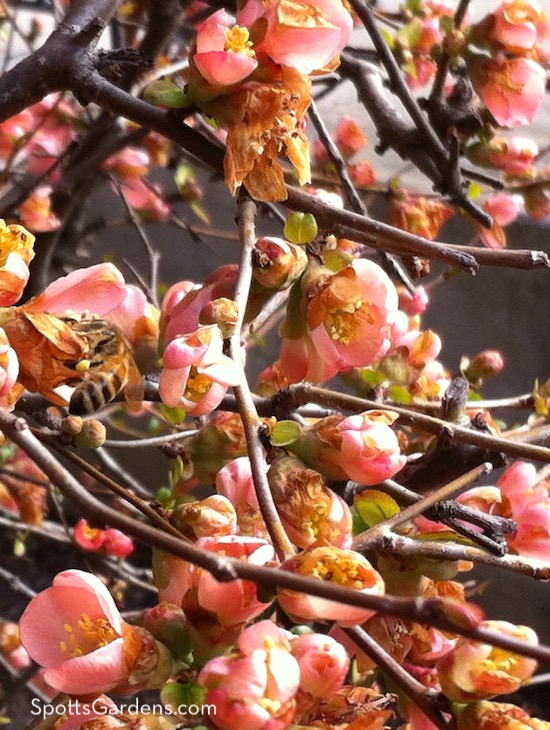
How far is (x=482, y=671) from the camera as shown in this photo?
30 cm

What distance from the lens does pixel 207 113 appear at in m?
0.37

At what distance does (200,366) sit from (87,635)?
12 cm

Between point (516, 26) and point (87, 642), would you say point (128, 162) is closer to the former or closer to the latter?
point (516, 26)

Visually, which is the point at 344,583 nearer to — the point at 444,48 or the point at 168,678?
the point at 168,678

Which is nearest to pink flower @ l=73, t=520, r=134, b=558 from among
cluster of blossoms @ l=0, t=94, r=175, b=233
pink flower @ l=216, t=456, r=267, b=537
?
cluster of blossoms @ l=0, t=94, r=175, b=233

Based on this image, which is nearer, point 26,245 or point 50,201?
point 26,245

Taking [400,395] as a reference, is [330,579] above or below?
above

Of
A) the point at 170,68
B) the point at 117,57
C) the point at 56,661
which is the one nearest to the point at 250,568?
the point at 56,661

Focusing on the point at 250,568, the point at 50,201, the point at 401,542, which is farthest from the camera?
the point at 50,201

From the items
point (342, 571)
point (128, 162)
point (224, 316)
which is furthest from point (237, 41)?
point (128, 162)

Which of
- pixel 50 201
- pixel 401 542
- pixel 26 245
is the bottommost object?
pixel 50 201

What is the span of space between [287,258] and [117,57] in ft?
0.43

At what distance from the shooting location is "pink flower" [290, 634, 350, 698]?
0.27 m

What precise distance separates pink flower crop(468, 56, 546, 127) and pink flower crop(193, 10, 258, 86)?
240 millimetres
